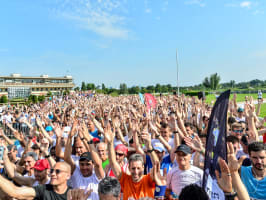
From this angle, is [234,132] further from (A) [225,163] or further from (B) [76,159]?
(B) [76,159]

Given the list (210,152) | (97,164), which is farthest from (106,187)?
(210,152)

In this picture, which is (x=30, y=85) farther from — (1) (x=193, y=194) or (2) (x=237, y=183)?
(1) (x=193, y=194)

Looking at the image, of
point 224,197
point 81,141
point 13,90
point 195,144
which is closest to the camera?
point 224,197

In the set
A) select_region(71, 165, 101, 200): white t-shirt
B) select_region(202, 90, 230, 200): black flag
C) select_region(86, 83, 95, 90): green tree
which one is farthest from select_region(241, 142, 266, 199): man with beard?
select_region(86, 83, 95, 90): green tree

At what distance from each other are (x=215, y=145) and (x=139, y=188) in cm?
139

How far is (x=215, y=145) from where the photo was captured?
103 inches

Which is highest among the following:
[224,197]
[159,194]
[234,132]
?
[234,132]

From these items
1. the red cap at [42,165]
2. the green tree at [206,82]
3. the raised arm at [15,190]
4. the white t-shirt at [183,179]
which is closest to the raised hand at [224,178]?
the white t-shirt at [183,179]

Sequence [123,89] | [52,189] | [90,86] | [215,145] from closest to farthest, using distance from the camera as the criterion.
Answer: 1. [215,145]
2. [52,189]
3. [123,89]
4. [90,86]

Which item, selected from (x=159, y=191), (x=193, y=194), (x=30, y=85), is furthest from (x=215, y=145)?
(x=30, y=85)

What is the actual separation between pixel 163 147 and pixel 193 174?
1262 millimetres

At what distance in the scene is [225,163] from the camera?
2607mm

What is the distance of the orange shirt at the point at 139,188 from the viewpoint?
3211mm

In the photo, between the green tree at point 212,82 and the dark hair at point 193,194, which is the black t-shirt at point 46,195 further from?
the green tree at point 212,82
